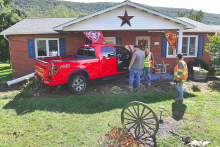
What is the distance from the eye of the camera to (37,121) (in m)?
4.77

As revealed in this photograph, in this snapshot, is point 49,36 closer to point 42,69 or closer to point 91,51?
point 91,51

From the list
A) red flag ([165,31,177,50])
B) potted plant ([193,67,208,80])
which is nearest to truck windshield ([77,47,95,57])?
red flag ([165,31,177,50])

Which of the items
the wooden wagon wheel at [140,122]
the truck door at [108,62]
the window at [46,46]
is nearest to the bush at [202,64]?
the truck door at [108,62]

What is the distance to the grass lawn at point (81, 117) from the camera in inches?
152

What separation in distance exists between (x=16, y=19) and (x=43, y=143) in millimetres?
16967

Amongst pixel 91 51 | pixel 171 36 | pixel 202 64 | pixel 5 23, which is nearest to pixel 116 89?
pixel 91 51

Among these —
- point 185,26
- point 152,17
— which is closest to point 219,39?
point 185,26

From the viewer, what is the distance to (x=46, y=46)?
429 inches

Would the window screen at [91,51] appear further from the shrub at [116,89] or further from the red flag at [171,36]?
the red flag at [171,36]

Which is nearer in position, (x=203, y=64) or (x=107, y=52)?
(x=107, y=52)

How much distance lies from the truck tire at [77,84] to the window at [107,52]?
5.02ft

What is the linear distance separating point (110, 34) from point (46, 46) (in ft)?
14.1

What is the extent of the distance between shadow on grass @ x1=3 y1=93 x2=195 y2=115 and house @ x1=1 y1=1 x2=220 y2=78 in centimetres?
413

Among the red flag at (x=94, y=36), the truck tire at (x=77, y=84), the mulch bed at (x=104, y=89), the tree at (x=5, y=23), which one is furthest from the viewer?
the tree at (x=5, y=23)
